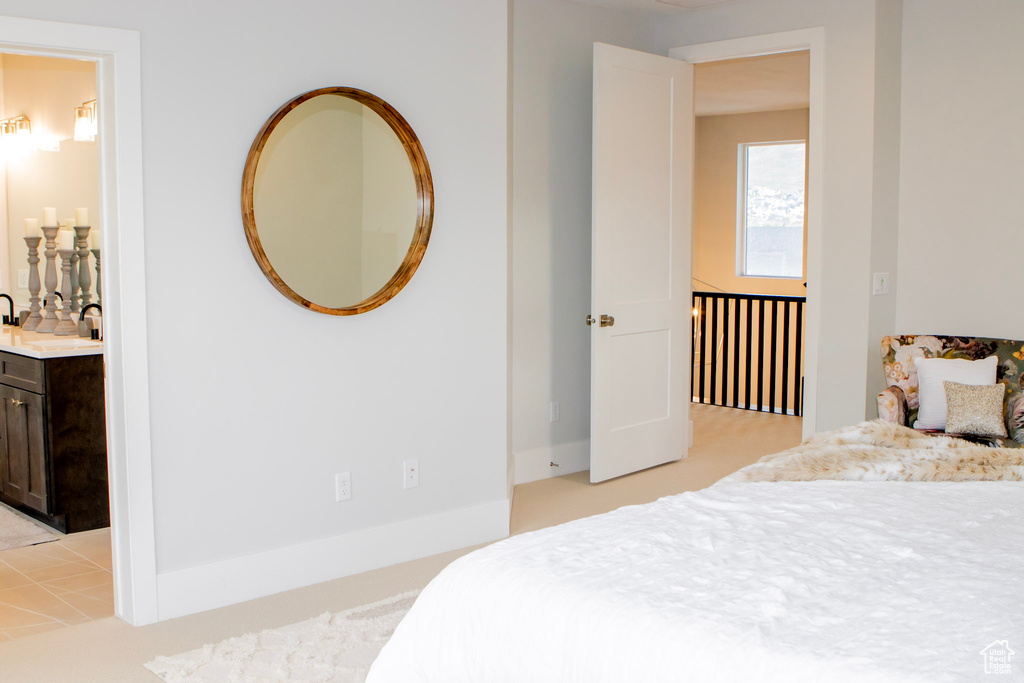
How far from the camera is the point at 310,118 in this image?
323cm

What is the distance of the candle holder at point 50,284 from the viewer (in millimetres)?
4547

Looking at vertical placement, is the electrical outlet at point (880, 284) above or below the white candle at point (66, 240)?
below

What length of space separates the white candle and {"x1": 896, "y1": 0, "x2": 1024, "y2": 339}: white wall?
13.8 ft

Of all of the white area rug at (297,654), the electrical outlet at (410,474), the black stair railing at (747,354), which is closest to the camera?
the white area rug at (297,654)

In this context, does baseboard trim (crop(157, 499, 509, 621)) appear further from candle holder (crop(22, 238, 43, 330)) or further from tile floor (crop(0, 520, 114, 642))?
candle holder (crop(22, 238, 43, 330))

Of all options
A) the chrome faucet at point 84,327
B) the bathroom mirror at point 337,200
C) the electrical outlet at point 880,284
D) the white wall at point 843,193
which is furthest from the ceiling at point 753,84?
the chrome faucet at point 84,327

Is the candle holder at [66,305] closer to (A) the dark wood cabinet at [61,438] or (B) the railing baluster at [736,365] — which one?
(A) the dark wood cabinet at [61,438]

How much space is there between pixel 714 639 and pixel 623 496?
10.5 ft

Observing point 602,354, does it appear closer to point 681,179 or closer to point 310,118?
point 681,179

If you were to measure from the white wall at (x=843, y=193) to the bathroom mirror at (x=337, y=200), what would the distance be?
2200mm

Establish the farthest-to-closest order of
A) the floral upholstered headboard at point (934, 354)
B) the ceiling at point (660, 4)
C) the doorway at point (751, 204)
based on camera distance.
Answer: the doorway at point (751, 204), the ceiling at point (660, 4), the floral upholstered headboard at point (934, 354)

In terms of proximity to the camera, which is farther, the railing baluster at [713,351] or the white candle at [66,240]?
the railing baluster at [713,351]

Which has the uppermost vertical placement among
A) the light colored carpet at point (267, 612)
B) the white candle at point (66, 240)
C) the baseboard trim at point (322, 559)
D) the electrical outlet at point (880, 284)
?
the white candle at point (66, 240)

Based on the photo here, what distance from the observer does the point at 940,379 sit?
4.07 m
